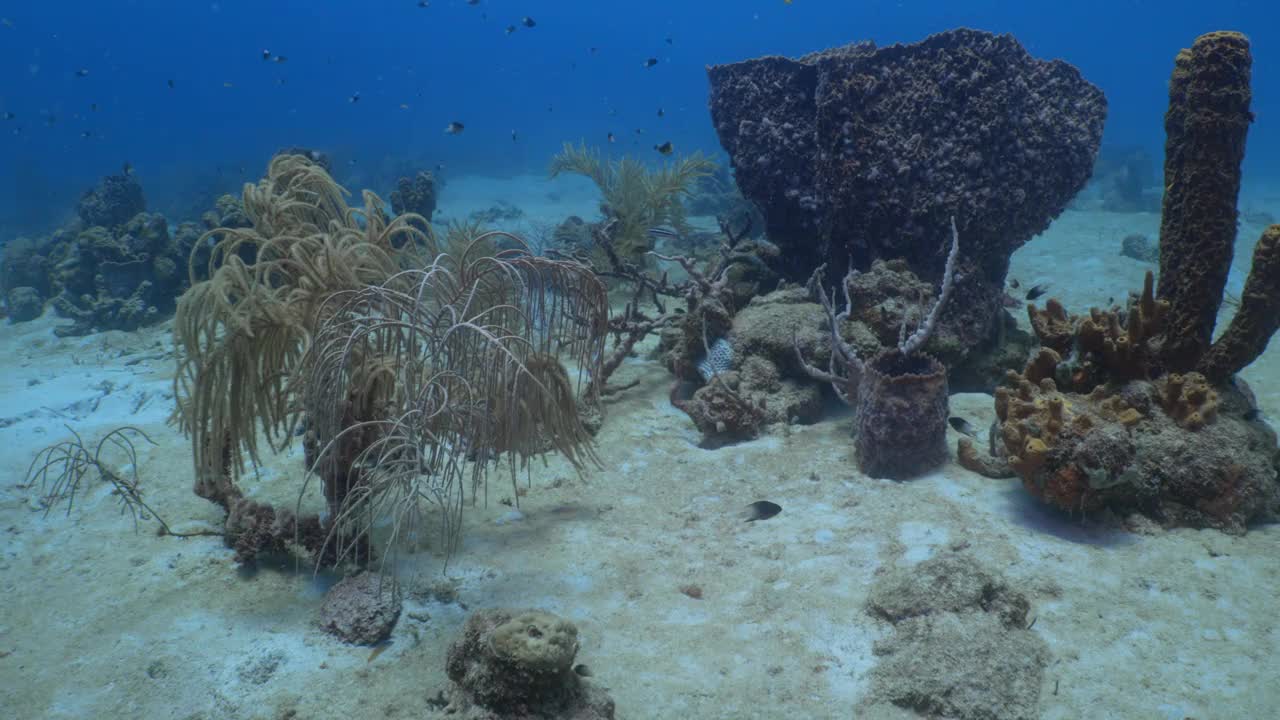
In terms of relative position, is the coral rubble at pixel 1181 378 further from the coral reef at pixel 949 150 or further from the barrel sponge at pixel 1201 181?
the coral reef at pixel 949 150

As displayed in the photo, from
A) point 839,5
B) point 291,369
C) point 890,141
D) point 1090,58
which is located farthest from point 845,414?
point 839,5

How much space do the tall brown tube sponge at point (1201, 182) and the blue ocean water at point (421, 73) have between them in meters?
32.3

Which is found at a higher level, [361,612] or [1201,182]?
[1201,182]

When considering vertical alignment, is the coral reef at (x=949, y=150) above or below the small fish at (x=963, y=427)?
above

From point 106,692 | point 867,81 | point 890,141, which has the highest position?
point 867,81

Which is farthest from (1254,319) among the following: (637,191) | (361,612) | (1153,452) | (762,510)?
(637,191)

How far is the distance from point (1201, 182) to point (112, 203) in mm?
21210

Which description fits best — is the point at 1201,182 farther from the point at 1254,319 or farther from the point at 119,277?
the point at 119,277

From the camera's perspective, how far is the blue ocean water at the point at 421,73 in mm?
43094

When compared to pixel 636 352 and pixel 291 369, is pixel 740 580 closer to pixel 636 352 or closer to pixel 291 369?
pixel 291 369

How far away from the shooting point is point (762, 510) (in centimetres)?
→ 399

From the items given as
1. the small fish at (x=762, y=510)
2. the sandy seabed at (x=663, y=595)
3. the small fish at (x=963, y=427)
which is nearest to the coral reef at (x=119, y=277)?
the sandy seabed at (x=663, y=595)

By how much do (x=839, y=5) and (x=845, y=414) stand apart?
145 metres

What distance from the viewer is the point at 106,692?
2.87m
